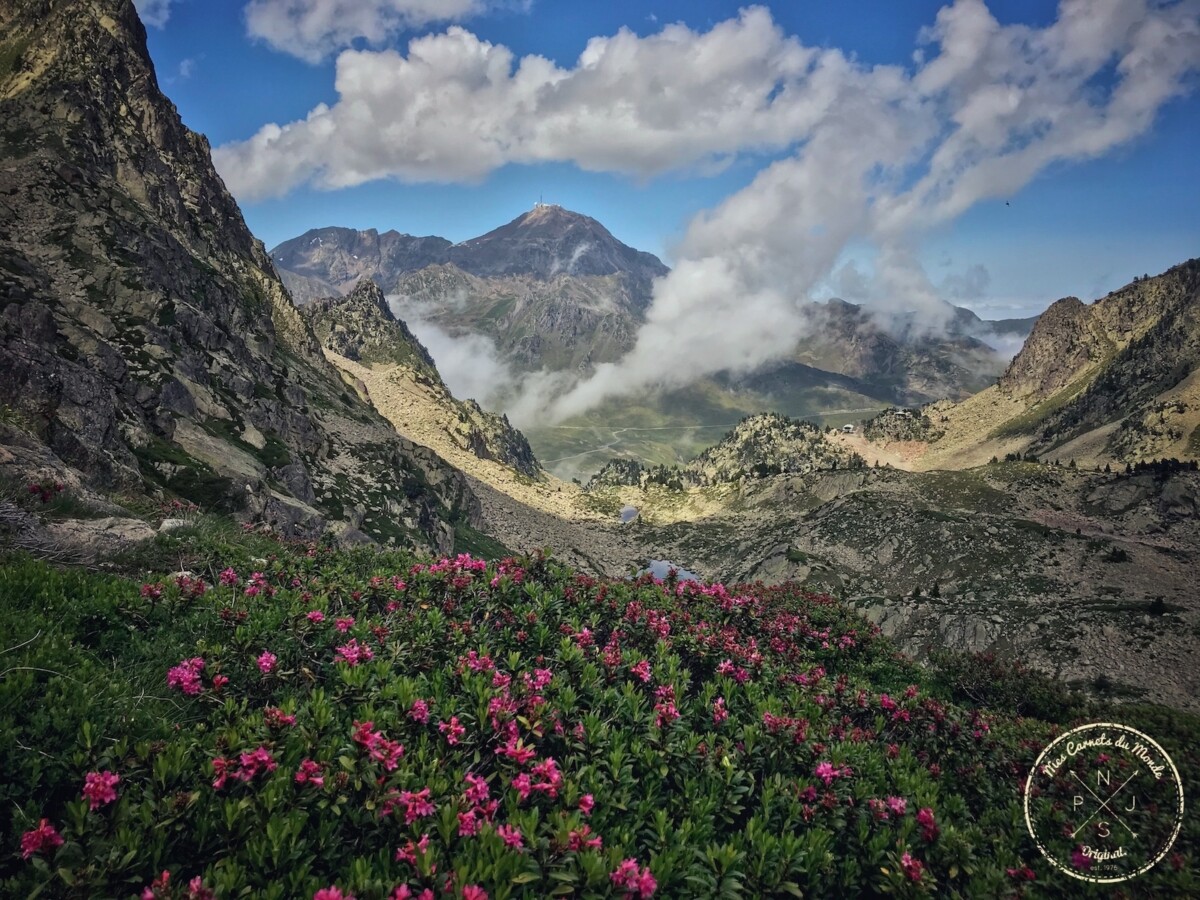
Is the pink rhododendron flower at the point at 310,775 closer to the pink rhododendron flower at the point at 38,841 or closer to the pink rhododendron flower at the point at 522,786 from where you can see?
the pink rhododendron flower at the point at 38,841

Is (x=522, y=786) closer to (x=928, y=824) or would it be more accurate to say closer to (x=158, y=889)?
(x=158, y=889)

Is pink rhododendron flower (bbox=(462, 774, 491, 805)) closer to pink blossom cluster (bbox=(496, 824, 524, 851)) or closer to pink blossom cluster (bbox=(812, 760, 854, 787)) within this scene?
pink blossom cluster (bbox=(496, 824, 524, 851))

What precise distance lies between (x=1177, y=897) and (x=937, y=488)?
11988 cm

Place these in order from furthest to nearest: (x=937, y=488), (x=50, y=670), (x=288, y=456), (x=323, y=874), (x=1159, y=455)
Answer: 1. (x=1159, y=455)
2. (x=937, y=488)
3. (x=288, y=456)
4. (x=50, y=670)
5. (x=323, y=874)

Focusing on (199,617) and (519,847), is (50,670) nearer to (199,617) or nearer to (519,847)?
(199,617)

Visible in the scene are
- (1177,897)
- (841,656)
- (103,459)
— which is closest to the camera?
(1177,897)

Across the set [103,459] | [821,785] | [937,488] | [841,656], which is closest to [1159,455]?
[937,488]

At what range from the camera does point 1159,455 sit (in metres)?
140

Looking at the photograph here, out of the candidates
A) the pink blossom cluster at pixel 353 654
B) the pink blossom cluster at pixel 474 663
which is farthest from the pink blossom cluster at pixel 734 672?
the pink blossom cluster at pixel 353 654
